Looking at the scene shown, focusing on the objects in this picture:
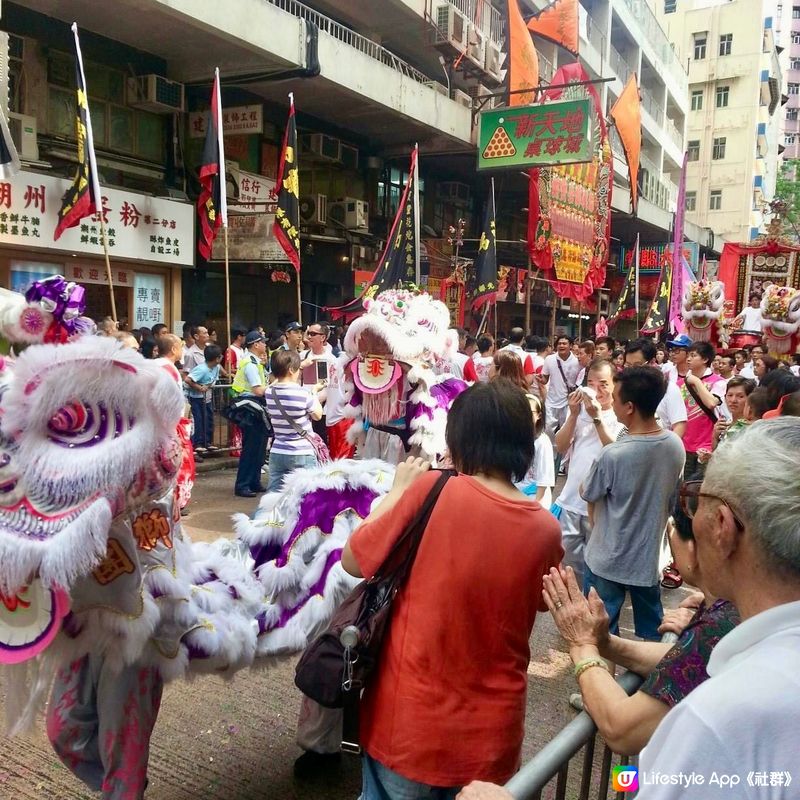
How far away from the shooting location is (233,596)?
2.43 metres

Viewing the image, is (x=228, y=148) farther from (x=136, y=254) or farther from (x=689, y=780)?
(x=689, y=780)

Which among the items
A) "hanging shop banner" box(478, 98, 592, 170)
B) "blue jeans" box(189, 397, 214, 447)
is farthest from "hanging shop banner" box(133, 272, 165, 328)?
"hanging shop banner" box(478, 98, 592, 170)

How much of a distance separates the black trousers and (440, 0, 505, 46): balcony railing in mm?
11147

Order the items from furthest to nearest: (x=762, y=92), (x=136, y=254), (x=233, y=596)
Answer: (x=762, y=92) < (x=136, y=254) < (x=233, y=596)

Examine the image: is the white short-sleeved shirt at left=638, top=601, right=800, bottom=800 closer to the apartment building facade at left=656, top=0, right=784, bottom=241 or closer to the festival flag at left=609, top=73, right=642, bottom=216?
the festival flag at left=609, top=73, right=642, bottom=216

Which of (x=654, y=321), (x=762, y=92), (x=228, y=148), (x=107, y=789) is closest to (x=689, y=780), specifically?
(x=107, y=789)

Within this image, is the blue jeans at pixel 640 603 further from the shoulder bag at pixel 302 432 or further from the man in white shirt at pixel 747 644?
the shoulder bag at pixel 302 432

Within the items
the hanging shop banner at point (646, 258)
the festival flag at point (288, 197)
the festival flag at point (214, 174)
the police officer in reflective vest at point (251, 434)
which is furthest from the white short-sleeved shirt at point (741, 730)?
the hanging shop banner at point (646, 258)

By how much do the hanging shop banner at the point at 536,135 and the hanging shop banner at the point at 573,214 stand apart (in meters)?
2.35

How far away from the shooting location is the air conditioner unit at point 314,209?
14594 millimetres

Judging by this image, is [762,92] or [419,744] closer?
[419,744]

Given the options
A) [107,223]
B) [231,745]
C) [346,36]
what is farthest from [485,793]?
[346,36]

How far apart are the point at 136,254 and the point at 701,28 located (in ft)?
145

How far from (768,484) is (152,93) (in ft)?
38.3
